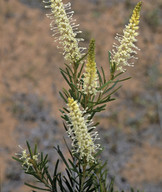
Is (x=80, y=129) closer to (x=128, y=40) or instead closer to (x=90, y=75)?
(x=90, y=75)

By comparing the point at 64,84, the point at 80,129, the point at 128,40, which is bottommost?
the point at 80,129

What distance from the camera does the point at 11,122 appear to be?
163 inches

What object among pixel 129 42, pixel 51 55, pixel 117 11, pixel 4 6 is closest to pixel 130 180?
pixel 51 55

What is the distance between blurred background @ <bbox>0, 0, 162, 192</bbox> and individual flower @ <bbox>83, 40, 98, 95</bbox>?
9.61 ft

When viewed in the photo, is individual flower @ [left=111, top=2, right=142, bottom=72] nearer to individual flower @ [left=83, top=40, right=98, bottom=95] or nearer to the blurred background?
individual flower @ [left=83, top=40, right=98, bottom=95]

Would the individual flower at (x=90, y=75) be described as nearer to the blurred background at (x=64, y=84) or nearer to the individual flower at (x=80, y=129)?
the individual flower at (x=80, y=129)

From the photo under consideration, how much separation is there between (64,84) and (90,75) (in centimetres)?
385

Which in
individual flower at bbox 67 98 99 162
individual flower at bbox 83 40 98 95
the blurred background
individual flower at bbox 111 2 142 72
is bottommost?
individual flower at bbox 67 98 99 162

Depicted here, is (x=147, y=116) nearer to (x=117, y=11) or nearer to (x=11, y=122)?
(x=11, y=122)

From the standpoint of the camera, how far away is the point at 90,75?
792mm

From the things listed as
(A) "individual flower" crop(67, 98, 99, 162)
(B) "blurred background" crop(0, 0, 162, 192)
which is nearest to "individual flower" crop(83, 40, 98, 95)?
(A) "individual flower" crop(67, 98, 99, 162)

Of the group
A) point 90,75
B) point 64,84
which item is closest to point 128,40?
point 90,75

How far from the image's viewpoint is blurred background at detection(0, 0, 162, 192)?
3.72 m

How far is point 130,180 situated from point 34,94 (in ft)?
6.32
